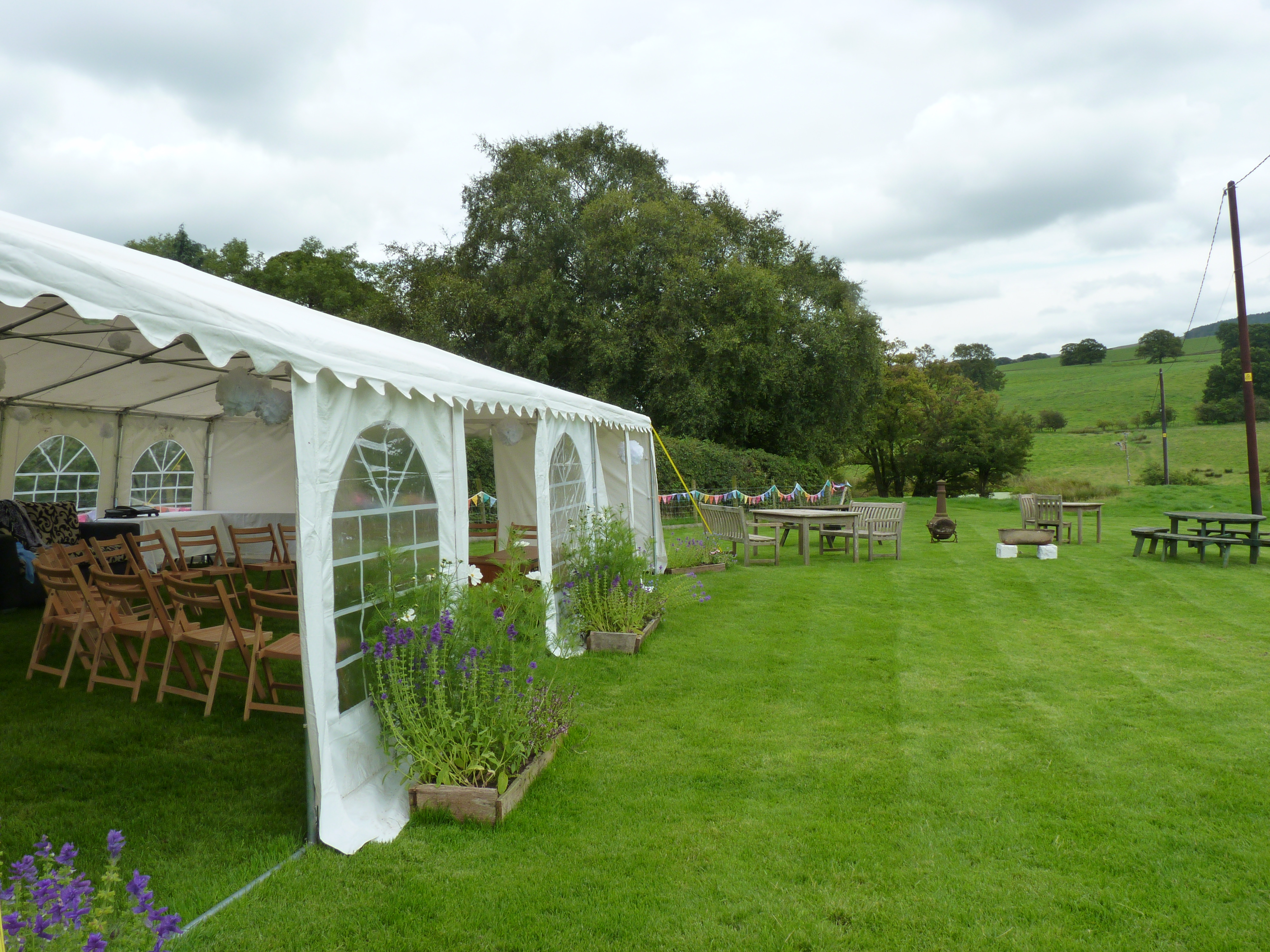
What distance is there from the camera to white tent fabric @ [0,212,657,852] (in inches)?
121

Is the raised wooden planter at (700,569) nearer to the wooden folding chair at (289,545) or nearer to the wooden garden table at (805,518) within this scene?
the wooden garden table at (805,518)

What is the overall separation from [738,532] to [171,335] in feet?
33.5

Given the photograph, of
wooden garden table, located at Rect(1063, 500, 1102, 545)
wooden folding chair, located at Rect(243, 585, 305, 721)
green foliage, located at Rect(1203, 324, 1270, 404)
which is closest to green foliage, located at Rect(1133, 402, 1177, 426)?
green foliage, located at Rect(1203, 324, 1270, 404)

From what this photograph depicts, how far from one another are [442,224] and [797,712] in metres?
25.3

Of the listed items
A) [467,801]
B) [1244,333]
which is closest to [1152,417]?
[1244,333]

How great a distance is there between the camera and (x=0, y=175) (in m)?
32.8

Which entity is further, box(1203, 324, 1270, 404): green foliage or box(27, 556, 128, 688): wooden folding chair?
box(1203, 324, 1270, 404): green foliage

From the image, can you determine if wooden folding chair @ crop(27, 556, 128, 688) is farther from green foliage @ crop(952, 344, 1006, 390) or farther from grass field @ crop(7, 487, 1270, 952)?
green foliage @ crop(952, 344, 1006, 390)

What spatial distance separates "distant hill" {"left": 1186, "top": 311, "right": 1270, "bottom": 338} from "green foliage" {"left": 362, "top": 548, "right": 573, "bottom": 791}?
5726cm

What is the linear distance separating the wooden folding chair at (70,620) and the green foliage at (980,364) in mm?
51509

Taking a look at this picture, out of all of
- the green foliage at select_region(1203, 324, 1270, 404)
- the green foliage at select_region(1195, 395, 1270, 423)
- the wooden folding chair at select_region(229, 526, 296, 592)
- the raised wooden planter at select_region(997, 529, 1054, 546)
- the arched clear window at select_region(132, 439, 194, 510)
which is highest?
the green foliage at select_region(1203, 324, 1270, 404)

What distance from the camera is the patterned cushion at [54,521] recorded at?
9398 millimetres

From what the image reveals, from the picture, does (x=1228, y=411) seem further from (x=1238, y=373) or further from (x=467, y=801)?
(x=467, y=801)

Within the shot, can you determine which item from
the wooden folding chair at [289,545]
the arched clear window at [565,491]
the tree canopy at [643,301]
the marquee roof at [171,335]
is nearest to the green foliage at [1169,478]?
the tree canopy at [643,301]
